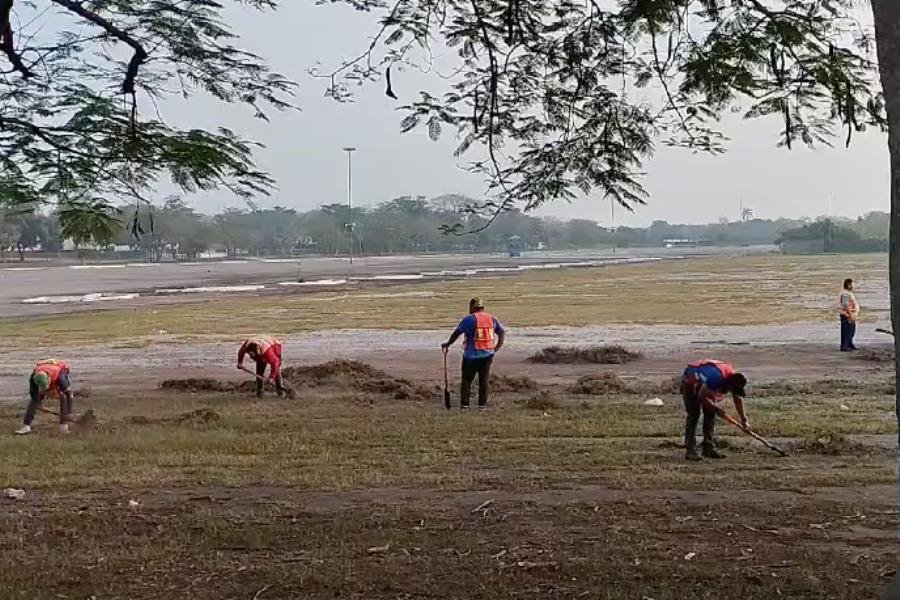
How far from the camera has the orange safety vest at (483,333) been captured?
49.7ft

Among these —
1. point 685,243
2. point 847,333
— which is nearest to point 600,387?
point 847,333

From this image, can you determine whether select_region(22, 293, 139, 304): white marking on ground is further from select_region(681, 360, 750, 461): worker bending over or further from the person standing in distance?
select_region(681, 360, 750, 461): worker bending over

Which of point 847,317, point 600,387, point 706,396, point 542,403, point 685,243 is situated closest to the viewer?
point 706,396

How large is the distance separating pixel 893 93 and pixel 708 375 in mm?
7017

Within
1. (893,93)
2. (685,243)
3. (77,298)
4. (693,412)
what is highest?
(893,93)

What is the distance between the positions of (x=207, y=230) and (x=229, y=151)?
85997mm

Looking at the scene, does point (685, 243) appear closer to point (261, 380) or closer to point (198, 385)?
point (198, 385)

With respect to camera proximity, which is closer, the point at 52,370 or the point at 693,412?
the point at 693,412

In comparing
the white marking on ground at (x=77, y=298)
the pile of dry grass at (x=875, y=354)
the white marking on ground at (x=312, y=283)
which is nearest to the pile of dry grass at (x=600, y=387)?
the pile of dry grass at (x=875, y=354)

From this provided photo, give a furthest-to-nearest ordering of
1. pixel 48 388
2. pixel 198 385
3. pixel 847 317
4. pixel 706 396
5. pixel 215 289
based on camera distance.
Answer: pixel 215 289
pixel 847 317
pixel 198 385
pixel 48 388
pixel 706 396

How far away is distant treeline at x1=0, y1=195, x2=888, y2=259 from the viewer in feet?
31.6

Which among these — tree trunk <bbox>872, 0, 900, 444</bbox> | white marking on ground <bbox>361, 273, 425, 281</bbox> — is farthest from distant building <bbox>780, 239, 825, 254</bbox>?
tree trunk <bbox>872, 0, 900, 444</bbox>

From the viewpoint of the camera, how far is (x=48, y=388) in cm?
1226

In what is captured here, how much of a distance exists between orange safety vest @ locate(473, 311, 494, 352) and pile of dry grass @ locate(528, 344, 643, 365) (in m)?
6.18
